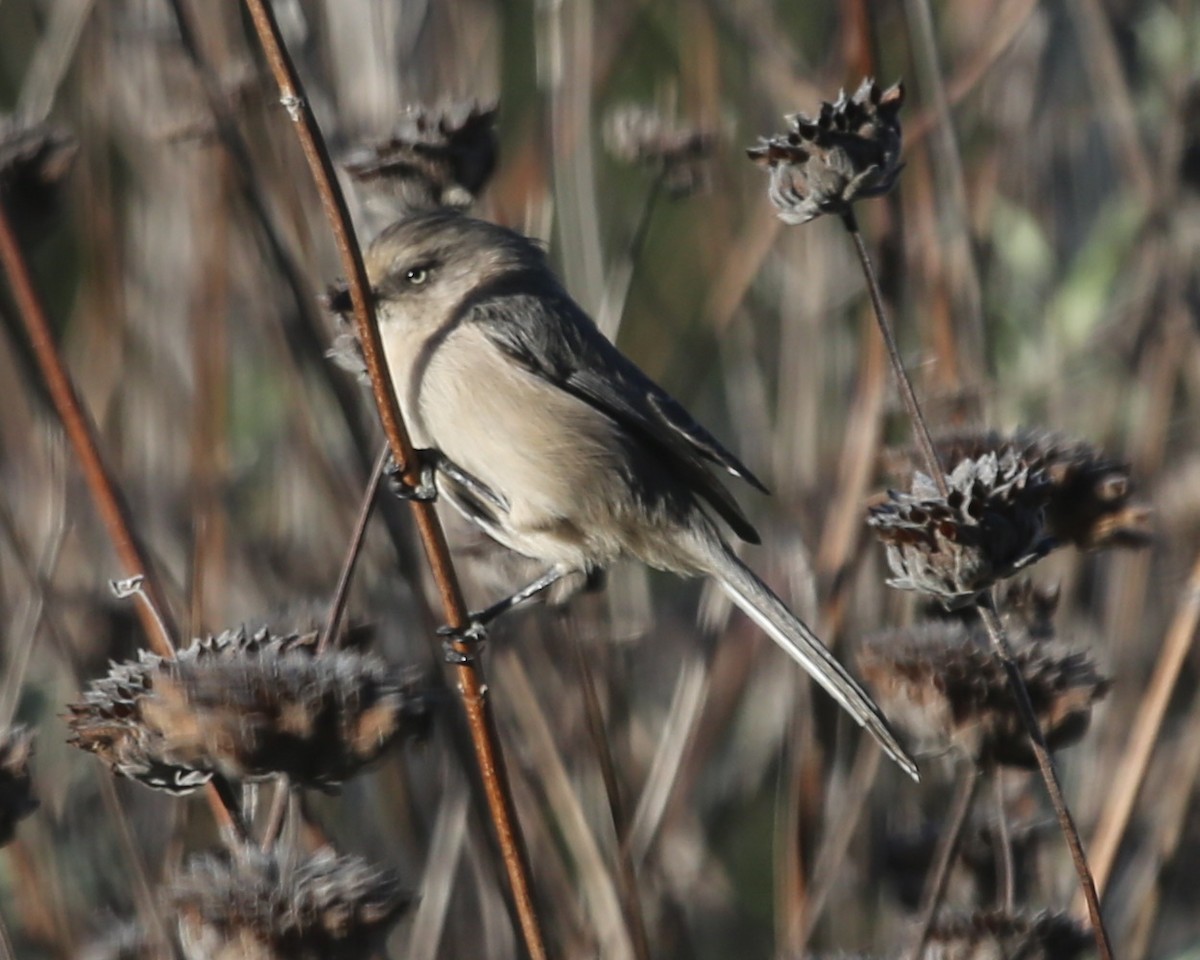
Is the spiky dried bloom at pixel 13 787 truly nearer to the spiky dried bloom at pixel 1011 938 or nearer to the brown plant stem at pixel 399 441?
the brown plant stem at pixel 399 441

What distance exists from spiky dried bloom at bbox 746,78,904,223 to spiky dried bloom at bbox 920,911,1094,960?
97 cm

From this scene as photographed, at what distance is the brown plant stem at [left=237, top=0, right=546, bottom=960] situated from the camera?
1.61 meters

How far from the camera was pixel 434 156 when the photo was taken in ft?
7.92

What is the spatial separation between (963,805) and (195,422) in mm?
1808

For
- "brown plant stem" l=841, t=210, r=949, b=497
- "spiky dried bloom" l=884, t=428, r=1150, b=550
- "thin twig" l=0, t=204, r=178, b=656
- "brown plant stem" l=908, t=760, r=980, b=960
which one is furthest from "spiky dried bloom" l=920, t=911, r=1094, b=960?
"thin twig" l=0, t=204, r=178, b=656

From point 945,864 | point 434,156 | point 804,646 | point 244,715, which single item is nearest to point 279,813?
A: point 244,715

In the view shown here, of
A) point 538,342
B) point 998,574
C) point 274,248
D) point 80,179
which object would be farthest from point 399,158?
point 80,179

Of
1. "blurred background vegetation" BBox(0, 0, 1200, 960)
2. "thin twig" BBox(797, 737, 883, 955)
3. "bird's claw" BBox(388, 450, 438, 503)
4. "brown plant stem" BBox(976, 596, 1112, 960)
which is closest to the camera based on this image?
"brown plant stem" BBox(976, 596, 1112, 960)

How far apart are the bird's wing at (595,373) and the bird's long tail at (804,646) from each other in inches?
3.1

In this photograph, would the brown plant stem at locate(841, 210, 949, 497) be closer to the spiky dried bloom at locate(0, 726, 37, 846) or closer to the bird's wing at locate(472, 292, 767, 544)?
the bird's wing at locate(472, 292, 767, 544)

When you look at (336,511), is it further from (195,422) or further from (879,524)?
(879,524)

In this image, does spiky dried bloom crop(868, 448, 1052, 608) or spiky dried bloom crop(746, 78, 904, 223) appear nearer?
spiky dried bloom crop(868, 448, 1052, 608)

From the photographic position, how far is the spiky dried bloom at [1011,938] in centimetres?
205

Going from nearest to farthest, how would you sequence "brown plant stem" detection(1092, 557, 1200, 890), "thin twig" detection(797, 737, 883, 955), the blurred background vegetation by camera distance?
1. "brown plant stem" detection(1092, 557, 1200, 890)
2. "thin twig" detection(797, 737, 883, 955)
3. the blurred background vegetation
